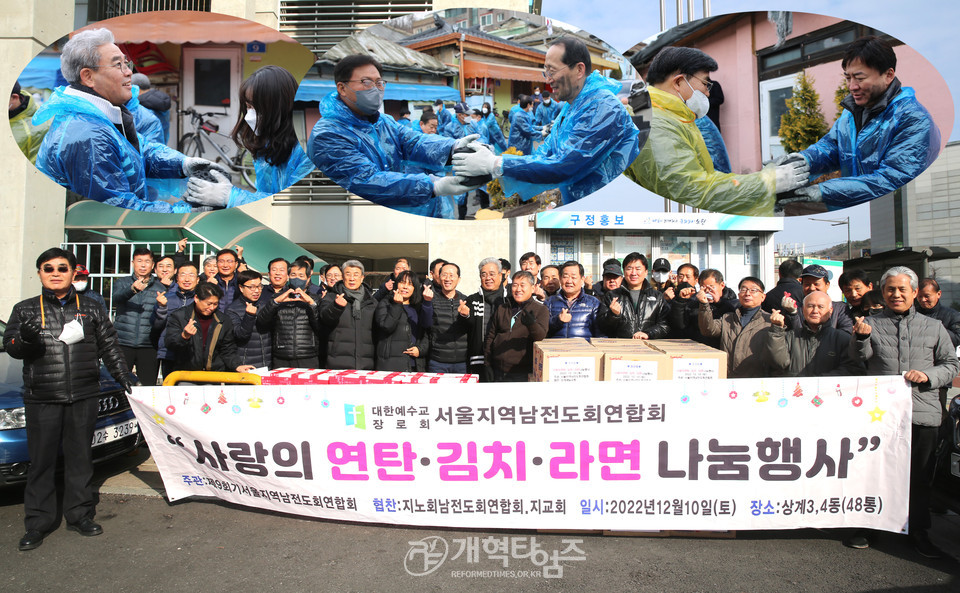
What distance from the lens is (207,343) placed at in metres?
4.64

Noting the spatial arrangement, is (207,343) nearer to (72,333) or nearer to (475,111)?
(72,333)

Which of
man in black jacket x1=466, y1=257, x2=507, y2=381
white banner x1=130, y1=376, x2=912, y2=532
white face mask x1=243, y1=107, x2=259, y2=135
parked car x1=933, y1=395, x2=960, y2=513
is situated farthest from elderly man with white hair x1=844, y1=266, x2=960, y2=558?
white face mask x1=243, y1=107, x2=259, y2=135

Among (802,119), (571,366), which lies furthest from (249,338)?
(802,119)

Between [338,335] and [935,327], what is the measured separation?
445 cm

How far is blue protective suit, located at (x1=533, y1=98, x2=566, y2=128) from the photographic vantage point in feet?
15.6

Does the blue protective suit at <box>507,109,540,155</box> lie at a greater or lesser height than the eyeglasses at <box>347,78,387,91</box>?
lesser

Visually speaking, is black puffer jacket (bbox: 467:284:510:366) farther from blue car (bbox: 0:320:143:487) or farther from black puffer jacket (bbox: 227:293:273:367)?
blue car (bbox: 0:320:143:487)

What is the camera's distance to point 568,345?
3.93 m

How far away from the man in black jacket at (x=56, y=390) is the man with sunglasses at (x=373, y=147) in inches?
85.7

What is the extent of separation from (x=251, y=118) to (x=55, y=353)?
9.09ft

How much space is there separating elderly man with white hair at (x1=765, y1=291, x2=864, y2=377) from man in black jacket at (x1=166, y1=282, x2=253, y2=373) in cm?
421

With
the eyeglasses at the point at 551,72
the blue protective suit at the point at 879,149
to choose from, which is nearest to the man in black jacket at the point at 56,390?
the eyeglasses at the point at 551,72

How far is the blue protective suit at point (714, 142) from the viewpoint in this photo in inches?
190

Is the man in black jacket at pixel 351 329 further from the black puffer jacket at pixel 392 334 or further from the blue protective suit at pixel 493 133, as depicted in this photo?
the blue protective suit at pixel 493 133
